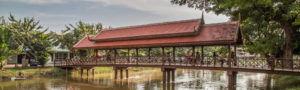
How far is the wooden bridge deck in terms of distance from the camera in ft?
44.2

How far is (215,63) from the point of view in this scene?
51.3 feet

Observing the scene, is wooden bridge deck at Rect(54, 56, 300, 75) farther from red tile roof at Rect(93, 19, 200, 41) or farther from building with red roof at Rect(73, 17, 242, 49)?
red tile roof at Rect(93, 19, 200, 41)

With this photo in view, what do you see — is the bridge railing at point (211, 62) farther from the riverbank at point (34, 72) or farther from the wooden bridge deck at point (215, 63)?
the riverbank at point (34, 72)

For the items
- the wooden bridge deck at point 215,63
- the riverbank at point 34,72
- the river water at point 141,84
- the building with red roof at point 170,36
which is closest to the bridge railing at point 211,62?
the wooden bridge deck at point 215,63

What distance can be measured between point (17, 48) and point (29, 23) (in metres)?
3.12

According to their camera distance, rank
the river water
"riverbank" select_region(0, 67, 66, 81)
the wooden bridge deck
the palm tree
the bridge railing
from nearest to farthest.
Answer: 1. the wooden bridge deck
2. the bridge railing
3. the river water
4. "riverbank" select_region(0, 67, 66, 81)
5. the palm tree

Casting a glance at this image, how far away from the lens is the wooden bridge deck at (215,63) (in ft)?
44.2

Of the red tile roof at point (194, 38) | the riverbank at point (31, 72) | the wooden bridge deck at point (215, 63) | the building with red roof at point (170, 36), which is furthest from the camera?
the riverbank at point (31, 72)

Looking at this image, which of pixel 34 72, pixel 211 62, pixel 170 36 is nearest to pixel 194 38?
pixel 211 62

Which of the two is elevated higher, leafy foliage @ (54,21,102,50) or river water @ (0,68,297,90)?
leafy foliage @ (54,21,102,50)

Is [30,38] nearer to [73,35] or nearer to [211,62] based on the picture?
[73,35]

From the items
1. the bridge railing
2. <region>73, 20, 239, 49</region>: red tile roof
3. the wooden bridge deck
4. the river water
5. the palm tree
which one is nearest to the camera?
the wooden bridge deck

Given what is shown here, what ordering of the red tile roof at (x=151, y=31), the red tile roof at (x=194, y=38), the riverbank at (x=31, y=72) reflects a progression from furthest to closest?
the riverbank at (x=31, y=72) → the red tile roof at (x=151, y=31) → the red tile roof at (x=194, y=38)

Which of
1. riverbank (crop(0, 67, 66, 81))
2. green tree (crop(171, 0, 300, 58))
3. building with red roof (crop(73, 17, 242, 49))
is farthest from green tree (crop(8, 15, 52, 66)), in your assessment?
green tree (crop(171, 0, 300, 58))
